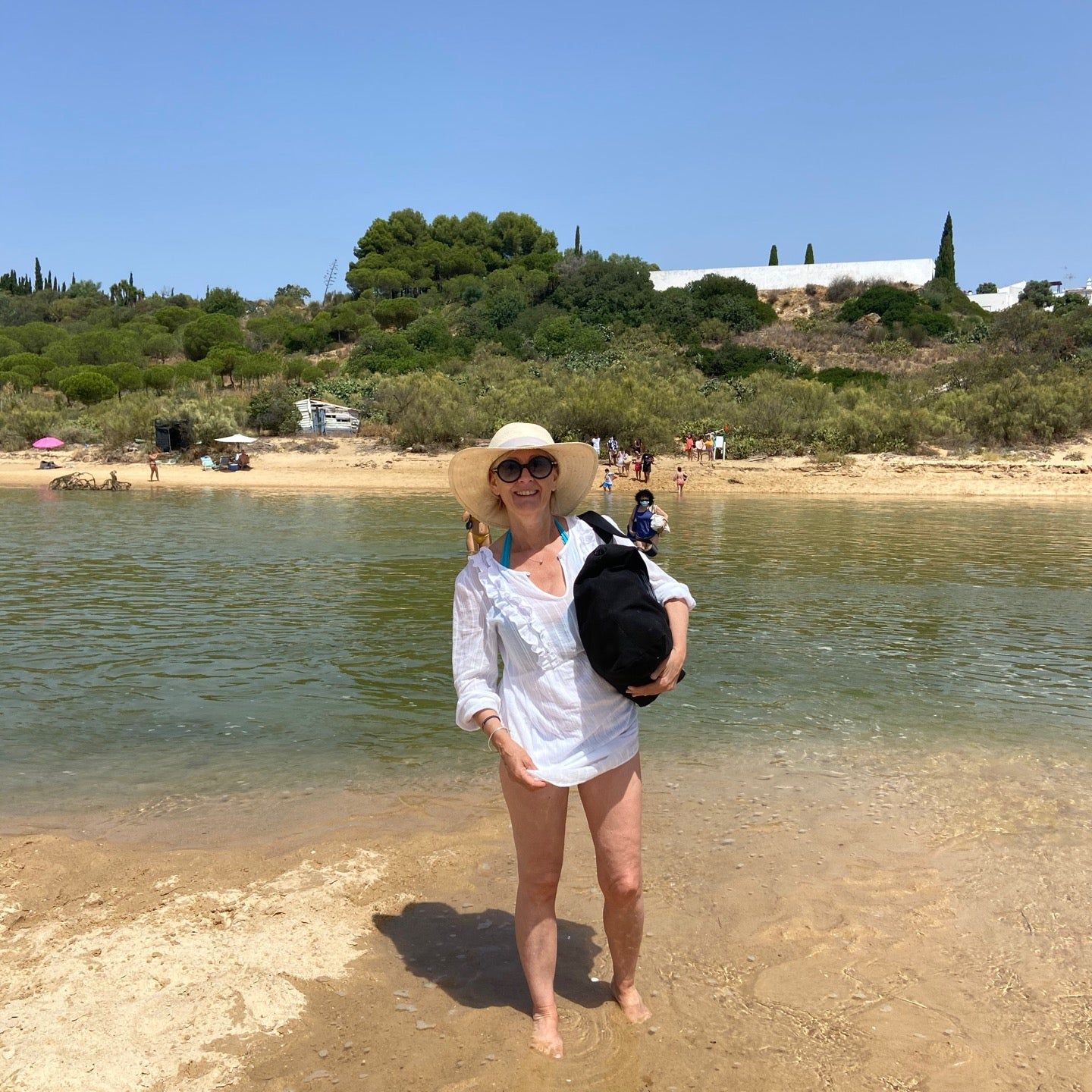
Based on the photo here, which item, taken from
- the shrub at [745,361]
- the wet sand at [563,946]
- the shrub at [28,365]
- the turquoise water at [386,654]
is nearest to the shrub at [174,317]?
the shrub at [28,365]

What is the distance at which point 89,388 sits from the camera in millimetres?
50688

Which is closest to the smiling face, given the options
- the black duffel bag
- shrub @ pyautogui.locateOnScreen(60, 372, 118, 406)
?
the black duffel bag

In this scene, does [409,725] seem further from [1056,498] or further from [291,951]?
[1056,498]

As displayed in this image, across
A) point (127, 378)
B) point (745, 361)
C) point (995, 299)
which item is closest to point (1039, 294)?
point (995, 299)

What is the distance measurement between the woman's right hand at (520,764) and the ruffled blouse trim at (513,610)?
26 cm

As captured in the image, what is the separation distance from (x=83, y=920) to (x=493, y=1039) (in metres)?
1.88

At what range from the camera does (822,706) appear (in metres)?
7.62

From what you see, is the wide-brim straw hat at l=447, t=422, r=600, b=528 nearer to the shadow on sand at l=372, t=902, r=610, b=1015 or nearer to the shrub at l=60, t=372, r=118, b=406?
the shadow on sand at l=372, t=902, r=610, b=1015

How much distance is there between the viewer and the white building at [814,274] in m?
77.8

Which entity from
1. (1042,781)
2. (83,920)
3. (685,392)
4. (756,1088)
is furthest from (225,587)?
(685,392)

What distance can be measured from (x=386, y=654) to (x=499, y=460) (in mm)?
6288

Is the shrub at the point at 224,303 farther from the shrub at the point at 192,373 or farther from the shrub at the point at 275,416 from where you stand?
the shrub at the point at 275,416

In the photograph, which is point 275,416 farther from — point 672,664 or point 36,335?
point 36,335

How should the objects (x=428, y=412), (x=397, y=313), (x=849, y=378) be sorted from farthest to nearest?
(x=397, y=313), (x=849, y=378), (x=428, y=412)
